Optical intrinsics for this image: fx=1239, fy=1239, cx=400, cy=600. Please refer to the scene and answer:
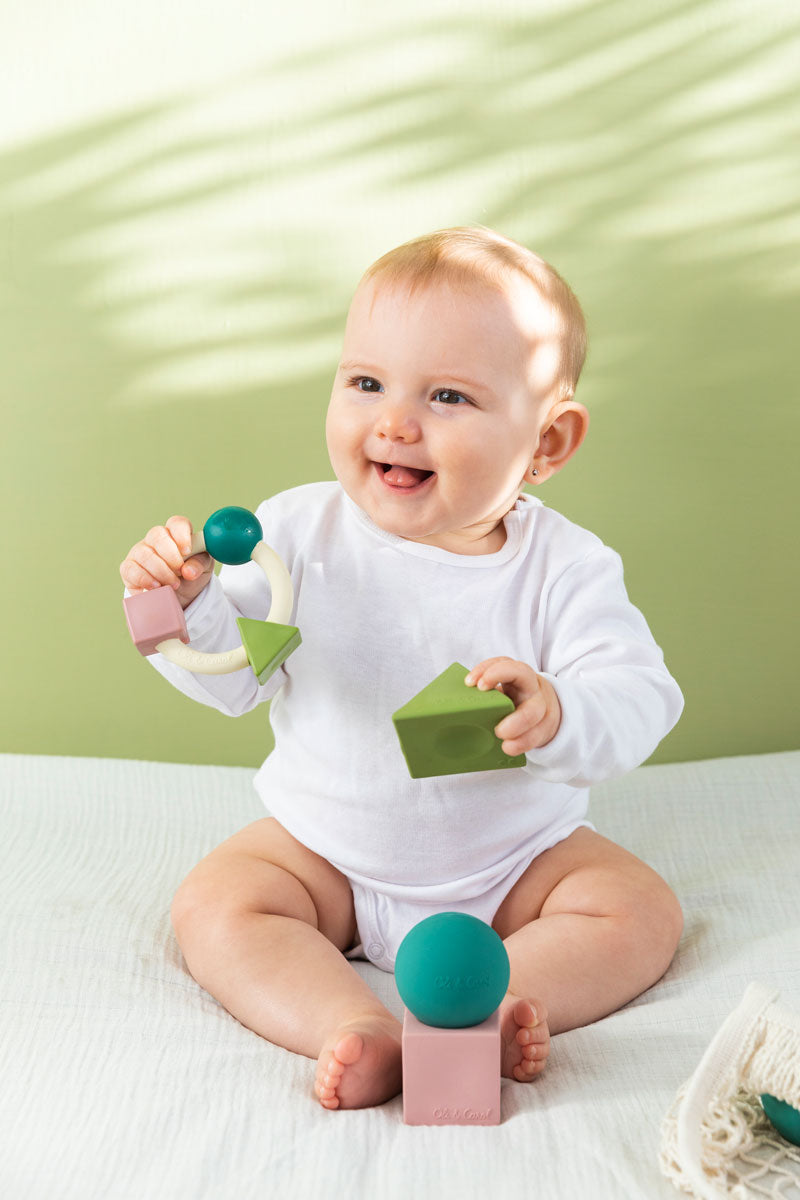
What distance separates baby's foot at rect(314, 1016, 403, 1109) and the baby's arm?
20 centimetres

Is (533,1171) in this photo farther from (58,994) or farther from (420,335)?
(420,335)

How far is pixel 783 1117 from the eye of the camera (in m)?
0.70

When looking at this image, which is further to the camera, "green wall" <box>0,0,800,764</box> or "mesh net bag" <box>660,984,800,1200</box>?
"green wall" <box>0,0,800,764</box>

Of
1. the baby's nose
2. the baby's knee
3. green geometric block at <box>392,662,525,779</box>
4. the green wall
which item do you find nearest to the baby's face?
the baby's nose

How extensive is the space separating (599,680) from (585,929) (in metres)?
0.19

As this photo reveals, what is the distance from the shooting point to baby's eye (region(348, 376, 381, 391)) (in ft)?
3.20

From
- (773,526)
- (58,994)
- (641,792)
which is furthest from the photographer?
(773,526)

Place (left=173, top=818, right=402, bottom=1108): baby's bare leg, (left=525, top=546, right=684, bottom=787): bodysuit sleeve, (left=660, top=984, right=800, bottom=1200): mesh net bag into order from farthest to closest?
(left=525, top=546, right=684, bottom=787): bodysuit sleeve
(left=173, top=818, right=402, bottom=1108): baby's bare leg
(left=660, top=984, right=800, bottom=1200): mesh net bag

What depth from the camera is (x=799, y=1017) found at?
0.73m

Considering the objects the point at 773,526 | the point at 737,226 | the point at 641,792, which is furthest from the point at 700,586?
the point at 737,226

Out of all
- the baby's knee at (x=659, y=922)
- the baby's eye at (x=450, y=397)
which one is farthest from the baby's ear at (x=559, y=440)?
the baby's knee at (x=659, y=922)

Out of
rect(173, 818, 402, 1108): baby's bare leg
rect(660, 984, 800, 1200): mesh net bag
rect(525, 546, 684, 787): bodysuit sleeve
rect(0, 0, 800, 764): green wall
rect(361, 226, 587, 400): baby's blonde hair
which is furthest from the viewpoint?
rect(0, 0, 800, 764): green wall

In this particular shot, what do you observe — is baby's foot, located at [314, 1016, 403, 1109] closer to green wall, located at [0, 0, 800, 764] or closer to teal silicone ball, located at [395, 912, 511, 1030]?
teal silicone ball, located at [395, 912, 511, 1030]

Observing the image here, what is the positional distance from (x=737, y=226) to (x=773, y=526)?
1.16 feet
